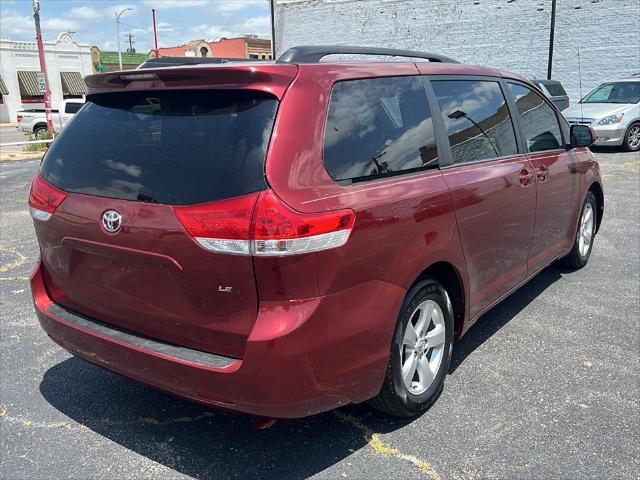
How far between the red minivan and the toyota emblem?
0.04 ft

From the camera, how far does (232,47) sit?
57156 mm

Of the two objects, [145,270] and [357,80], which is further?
[357,80]

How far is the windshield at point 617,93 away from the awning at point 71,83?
4003 cm

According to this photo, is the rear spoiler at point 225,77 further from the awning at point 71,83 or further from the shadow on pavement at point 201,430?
the awning at point 71,83

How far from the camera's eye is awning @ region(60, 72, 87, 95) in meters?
45.1

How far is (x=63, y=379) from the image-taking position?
365 cm

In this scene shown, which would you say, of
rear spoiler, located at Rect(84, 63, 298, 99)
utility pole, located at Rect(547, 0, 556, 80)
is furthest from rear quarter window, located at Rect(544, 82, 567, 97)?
rear spoiler, located at Rect(84, 63, 298, 99)

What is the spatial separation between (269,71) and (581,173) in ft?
11.8

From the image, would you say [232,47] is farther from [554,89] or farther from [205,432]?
[205,432]

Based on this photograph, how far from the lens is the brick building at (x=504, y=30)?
22938mm

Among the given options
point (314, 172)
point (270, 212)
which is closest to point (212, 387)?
point (270, 212)

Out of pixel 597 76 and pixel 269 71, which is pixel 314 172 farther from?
pixel 597 76

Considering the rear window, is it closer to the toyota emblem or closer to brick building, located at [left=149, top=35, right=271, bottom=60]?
the toyota emblem

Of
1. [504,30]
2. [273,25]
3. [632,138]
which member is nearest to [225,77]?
[632,138]
